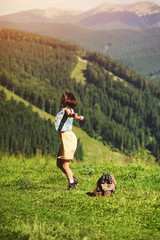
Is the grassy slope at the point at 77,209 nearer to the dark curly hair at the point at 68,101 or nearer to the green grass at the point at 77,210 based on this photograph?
the green grass at the point at 77,210

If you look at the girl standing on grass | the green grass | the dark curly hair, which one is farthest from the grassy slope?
the dark curly hair

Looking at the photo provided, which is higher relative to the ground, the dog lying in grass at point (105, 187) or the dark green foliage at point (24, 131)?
the dog lying in grass at point (105, 187)

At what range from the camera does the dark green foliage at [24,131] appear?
146 metres

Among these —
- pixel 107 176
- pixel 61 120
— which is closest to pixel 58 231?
pixel 107 176

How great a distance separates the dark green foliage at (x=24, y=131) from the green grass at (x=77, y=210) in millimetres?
128500

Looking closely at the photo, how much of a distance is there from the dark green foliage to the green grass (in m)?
129

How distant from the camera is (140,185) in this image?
32.5 feet

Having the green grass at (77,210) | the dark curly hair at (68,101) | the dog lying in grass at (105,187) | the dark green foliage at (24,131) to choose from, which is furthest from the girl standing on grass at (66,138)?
the dark green foliage at (24,131)

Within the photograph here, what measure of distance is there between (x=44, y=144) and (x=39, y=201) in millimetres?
145358

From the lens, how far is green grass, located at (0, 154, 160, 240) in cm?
556

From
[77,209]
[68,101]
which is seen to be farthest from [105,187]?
[68,101]

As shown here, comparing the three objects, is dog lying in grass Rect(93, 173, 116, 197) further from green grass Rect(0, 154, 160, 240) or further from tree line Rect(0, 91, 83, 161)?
tree line Rect(0, 91, 83, 161)

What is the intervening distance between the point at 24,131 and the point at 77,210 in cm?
15406

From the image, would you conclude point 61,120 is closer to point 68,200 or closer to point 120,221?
point 68,200
